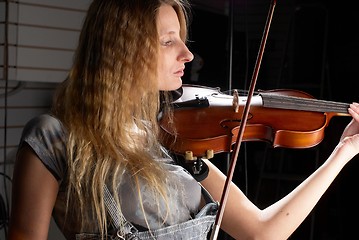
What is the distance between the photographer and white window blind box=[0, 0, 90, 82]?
7.43 ft

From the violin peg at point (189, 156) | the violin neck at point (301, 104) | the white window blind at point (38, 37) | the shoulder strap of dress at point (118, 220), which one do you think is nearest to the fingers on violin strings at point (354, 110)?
the violin neck at point (301, 104)

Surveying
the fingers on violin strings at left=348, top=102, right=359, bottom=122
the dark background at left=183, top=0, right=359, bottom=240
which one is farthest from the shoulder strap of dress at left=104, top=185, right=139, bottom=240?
the dark background at left=183, top=0, right=359, bottom=240

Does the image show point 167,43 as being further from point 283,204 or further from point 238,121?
point 283,204

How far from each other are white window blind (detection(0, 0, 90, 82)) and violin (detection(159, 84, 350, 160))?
38.5 inches

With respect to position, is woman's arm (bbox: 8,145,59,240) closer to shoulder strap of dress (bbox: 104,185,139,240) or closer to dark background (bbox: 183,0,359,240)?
shoulder strap of dress (bbox: 104,185,139,240)

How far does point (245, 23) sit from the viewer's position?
7.88 feet

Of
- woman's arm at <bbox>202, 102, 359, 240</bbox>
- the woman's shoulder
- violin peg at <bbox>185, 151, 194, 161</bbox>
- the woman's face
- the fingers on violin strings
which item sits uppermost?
the woman's face

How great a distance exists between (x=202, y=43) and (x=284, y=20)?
0.39 meters

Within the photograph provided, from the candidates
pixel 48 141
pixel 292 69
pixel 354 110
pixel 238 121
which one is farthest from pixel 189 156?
pixel 292 69

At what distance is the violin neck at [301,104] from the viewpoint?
5.01ft

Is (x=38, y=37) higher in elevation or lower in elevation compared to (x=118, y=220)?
higher

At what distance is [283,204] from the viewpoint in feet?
4.58

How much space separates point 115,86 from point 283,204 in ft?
1.75

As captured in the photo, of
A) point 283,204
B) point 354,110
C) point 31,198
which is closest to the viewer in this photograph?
point 31,198
